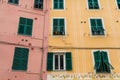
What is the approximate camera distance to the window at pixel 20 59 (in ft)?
47.2

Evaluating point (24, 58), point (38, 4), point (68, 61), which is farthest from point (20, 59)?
point (38, 4)

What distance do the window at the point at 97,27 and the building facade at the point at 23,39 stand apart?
13.2ft

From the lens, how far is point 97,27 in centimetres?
1692

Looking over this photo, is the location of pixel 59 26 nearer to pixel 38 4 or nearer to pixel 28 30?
pixel 28 30

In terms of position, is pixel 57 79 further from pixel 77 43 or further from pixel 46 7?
pixel 46 7

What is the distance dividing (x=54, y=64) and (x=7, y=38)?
4202 millimetres

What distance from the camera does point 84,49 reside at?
1580 centimetres

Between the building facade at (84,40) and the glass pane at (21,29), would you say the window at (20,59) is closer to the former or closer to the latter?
the glass pane at (21,29)

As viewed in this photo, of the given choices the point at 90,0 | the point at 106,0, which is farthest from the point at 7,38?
the point at 106,0

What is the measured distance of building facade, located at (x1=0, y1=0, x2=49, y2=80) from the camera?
14.3 m

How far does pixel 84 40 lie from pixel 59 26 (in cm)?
252

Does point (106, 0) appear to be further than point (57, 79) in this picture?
Yes

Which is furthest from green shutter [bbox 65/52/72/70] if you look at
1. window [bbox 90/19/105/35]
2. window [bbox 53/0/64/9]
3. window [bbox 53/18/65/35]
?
window [bbox 53/0/64/9]

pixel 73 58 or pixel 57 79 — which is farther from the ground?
pixel 73 58
